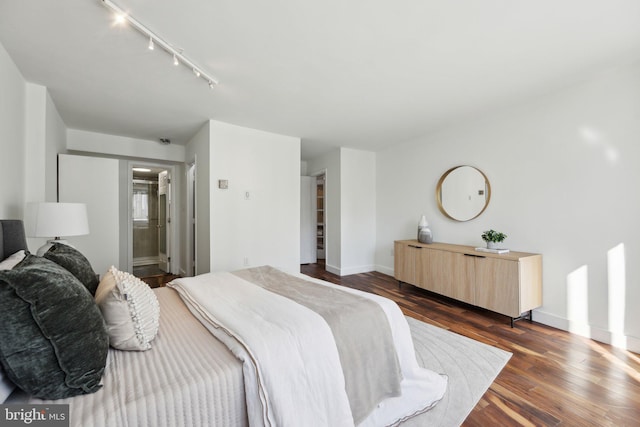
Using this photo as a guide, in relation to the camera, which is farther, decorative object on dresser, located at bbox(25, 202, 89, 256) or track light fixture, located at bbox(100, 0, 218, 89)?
decorative object on dresser, located at bbox(25, 202, 89, 256)

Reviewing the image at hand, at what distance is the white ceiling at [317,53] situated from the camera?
1.70 m

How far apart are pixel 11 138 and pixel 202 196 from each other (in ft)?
6.41

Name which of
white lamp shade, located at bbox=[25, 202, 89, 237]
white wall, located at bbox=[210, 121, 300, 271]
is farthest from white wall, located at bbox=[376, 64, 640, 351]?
white lamp shade, located at bbox=[25, 202, 89, 237]

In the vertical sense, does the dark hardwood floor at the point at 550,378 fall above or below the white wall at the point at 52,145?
below

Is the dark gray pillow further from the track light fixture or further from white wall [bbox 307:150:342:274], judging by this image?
white wall [bbox 307:150:342:274]

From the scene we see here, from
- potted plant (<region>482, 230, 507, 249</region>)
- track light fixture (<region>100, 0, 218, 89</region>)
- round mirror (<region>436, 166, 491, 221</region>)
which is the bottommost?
potted plant (<region>482, 230, 507, 249</region>)

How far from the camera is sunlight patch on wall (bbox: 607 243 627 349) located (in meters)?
2.39

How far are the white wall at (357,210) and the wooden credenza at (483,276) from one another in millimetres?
1435

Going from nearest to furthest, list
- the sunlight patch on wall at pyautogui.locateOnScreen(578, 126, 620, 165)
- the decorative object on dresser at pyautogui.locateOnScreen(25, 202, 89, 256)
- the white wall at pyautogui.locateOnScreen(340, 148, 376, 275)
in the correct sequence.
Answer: the decorative object on dresser at pyautogui.locateOnScreen(25, 202, 89, 256) → the sunlight patch on wall at pyautogui.locateOnScreen(578, 126, 620, 165) → the white wall at pyautogui.locateOnScreen(340, 148, 376, 275)

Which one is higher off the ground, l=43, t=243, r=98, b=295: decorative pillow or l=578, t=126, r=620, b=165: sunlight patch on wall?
l=578, t=126, r=620, b=165: sunlight patch on wall

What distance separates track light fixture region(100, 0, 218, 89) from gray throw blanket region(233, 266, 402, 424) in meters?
2.00

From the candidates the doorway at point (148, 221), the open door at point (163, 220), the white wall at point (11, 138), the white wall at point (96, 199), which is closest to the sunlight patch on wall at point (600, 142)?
the white wall at point (11, 138)

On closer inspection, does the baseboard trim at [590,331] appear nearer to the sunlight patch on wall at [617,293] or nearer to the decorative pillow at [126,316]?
the sunlight patch on wall at [617,293]

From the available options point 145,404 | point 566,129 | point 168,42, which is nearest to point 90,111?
point 168,42
